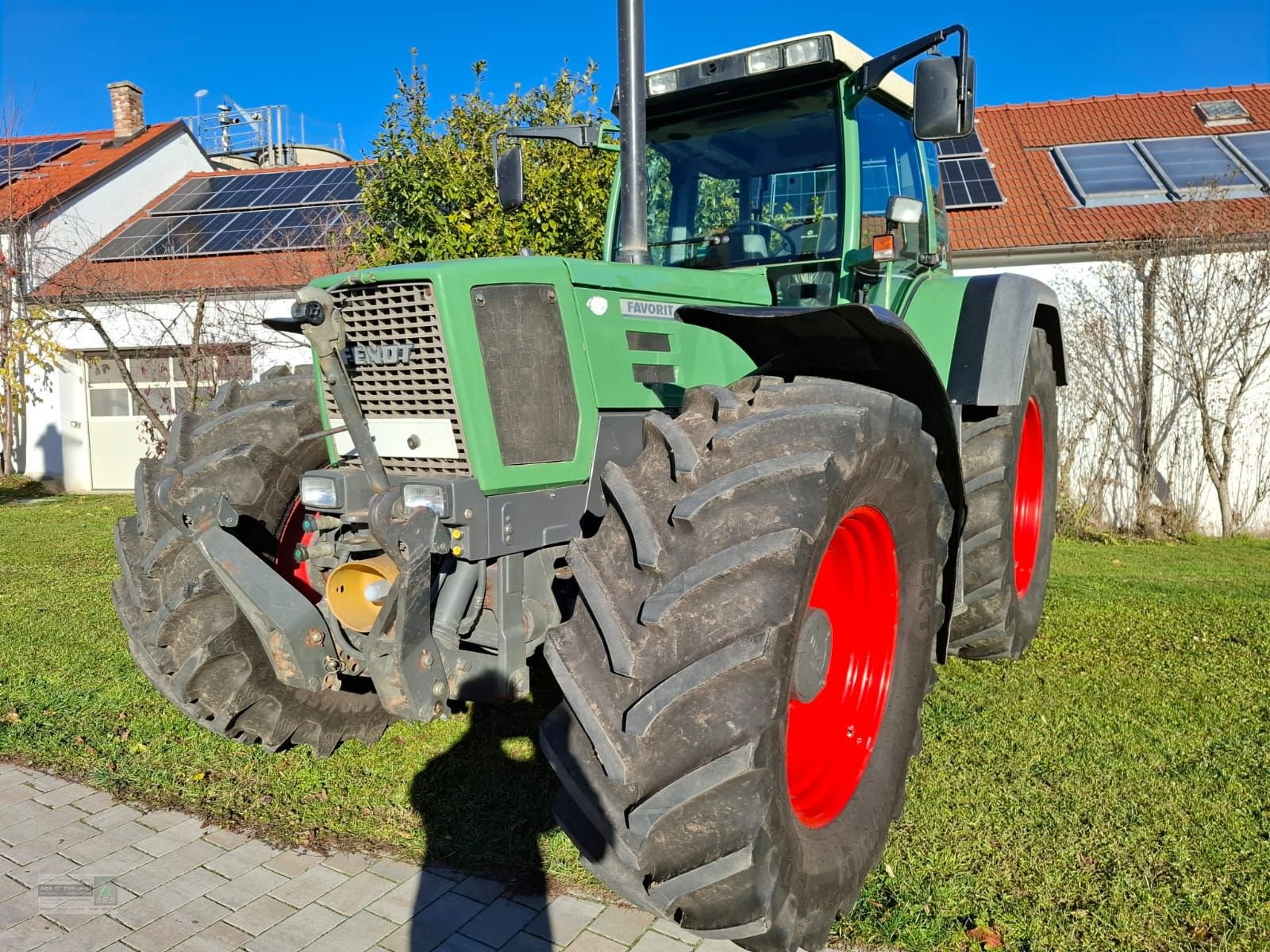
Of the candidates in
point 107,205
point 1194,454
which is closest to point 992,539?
point 1194,454

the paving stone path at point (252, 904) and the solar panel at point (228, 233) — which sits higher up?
the solar panel at point (228, 233)

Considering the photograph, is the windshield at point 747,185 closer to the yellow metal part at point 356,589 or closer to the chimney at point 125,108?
the yellow metal part at point 356,589

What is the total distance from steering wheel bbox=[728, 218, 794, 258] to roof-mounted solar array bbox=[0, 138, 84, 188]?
16.9 m

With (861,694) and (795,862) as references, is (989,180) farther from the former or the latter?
(795,862)

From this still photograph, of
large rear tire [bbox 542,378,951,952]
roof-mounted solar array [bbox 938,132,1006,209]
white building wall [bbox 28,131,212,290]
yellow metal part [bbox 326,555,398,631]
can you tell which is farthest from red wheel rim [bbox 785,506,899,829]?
white building wall [bbox 28,131,212,290]

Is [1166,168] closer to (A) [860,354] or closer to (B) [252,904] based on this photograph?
(A) [860,354]

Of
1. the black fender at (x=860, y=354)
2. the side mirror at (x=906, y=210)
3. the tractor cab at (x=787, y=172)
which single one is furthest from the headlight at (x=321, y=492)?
the side mirror at (x=906, y=210)

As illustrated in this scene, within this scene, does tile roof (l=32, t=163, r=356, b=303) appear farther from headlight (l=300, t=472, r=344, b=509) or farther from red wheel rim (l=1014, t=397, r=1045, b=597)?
headlight (l=300, t=472, r=344, b=509)

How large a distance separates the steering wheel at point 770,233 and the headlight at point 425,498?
1763 millimetres

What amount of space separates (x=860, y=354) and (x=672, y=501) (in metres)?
1.05

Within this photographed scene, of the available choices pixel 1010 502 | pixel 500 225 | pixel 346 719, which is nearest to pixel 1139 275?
pixel 500 225

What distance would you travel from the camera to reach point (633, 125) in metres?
3.30

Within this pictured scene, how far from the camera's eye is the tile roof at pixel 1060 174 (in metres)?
11.0

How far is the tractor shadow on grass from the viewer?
2.78 m
